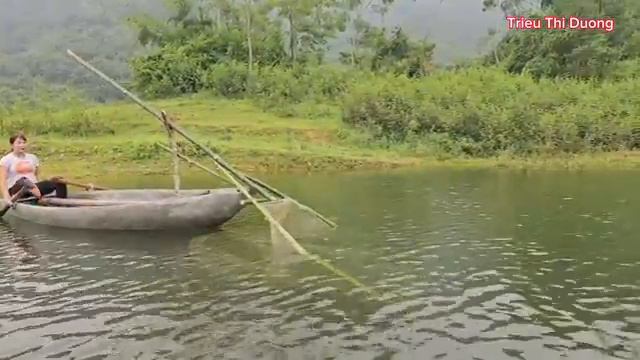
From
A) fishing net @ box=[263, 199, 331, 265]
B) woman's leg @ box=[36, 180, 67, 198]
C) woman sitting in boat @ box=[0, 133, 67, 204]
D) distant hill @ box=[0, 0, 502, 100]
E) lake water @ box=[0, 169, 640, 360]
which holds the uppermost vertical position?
distant hill @ box=[0, 0, 502, 100]

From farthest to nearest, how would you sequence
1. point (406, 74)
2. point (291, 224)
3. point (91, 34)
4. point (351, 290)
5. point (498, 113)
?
point (91, 34)
point (406, 74)
point (498, 113)
point (291, 224)
point (351, 290)

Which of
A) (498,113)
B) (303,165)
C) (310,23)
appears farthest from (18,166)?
(310,23)

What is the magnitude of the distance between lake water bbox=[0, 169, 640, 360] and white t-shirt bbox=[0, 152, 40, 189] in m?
1.23

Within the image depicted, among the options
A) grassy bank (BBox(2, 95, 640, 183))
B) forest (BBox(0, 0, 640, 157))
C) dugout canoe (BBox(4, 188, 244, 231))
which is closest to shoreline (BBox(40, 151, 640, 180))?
grassy bank (BBox(2, 95, 640, 183))

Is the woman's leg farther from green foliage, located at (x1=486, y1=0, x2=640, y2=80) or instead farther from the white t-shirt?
green foliage, located at (x1=486, y1=0, x2=640, y2=80)

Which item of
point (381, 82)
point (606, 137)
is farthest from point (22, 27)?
point (606, 137)

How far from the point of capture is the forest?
36.2 meters

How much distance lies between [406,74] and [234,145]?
751 inches

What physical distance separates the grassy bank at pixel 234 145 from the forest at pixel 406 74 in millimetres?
1490

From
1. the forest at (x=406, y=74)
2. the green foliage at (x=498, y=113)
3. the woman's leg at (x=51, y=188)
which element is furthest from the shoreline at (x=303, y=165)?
the woman's leg at (x=51, y=188)

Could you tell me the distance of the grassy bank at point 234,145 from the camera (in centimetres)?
3170

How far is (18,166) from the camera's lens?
59.9 ft

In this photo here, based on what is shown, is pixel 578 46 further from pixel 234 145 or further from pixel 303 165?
pixel 234 145

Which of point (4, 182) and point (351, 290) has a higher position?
point (4, 182)
